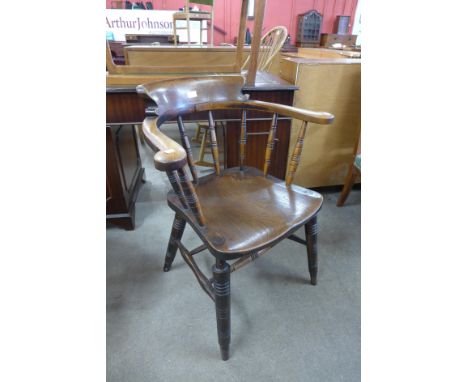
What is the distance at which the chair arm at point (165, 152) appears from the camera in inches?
23.0

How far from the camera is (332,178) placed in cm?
191

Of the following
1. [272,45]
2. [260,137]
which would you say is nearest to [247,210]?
[260,137]

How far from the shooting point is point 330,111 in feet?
5.30

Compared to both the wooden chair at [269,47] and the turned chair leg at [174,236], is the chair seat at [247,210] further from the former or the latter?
the wooden chair at [269,47]

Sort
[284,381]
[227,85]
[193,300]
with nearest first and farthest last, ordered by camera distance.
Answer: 1. [284,381]
2. [227,85]
3. [193,300]

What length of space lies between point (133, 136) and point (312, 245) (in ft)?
4.45

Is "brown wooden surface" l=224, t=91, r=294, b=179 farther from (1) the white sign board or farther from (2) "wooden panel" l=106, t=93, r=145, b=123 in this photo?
(1) the white sign board

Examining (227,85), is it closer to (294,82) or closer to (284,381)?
(294,82)

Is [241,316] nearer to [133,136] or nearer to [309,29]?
[133,136]

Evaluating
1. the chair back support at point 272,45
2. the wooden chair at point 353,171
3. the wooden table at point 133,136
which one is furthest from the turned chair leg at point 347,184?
the chair back support at point 272,45

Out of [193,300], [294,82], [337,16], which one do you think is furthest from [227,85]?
[337,16]

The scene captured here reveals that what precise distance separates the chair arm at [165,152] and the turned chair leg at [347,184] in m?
1.34
